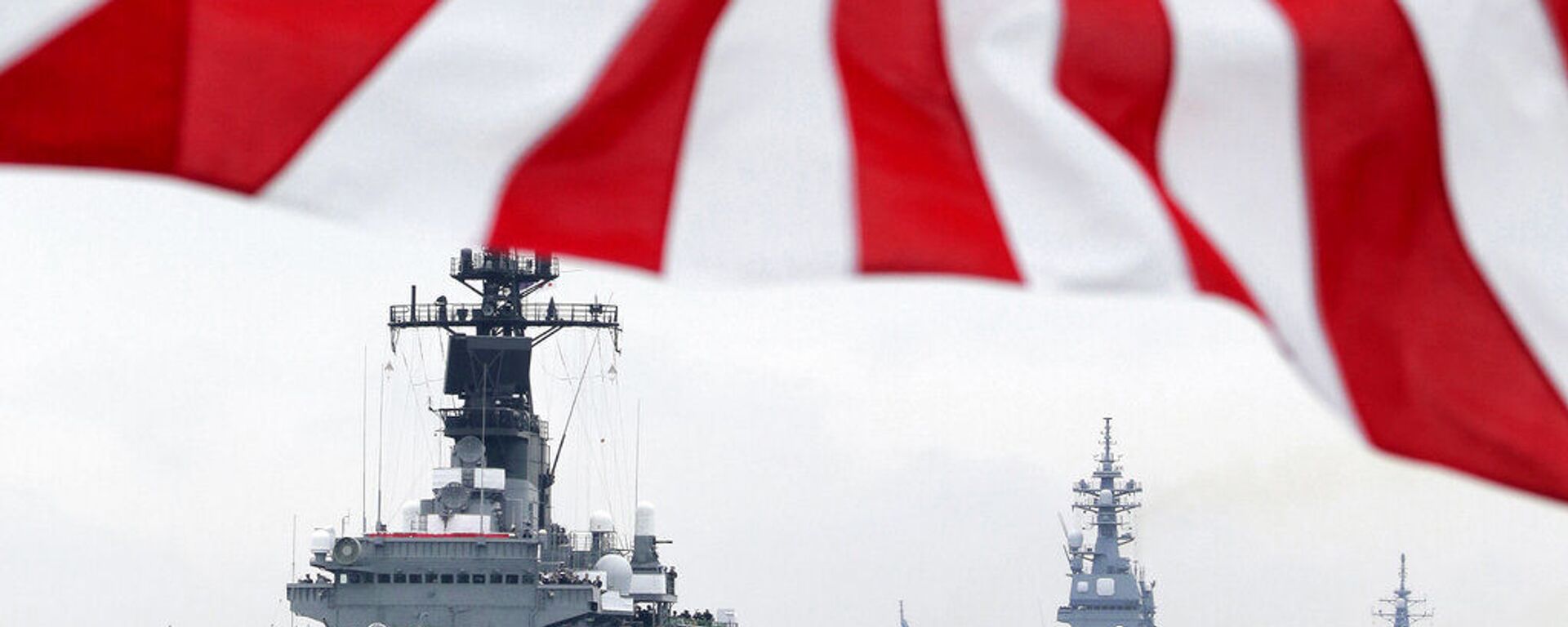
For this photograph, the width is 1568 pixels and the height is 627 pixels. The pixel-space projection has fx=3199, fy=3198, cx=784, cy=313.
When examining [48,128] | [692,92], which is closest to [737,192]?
[692,92]

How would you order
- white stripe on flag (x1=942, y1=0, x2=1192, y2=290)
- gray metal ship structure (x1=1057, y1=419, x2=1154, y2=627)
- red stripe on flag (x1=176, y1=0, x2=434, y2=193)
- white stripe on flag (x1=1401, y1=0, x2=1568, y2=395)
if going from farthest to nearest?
gray metal ship structure (x1=1057, y1=419, x2=1154, y2=627) → white stripe on flag (x1=1401, y1=0, x2=1568, y2=395) → white stripe on flag (x1=942, y1=0, x2=1192, y2=290) → red stripe on flag (x1=176, y1=0, x2=434, y2=193)

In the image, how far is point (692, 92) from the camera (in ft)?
26.9

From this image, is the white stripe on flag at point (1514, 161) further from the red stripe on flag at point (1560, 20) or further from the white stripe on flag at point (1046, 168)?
the white stripe on flag at point (1046, 168)

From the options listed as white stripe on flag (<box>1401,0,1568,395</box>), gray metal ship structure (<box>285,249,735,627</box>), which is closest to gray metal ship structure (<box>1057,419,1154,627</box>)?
gray metal ship structure (<box>285,249,735,627</box>)

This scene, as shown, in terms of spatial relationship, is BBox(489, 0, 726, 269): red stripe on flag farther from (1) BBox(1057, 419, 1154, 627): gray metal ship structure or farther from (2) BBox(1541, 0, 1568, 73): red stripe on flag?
(1) BBox(1057, 419, 1154, 627): gray metal ship structure

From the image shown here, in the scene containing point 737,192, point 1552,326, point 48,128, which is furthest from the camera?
point 1552,326

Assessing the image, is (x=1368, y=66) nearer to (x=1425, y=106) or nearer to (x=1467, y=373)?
(x=1425, y=106)

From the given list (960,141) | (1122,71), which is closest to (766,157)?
(960,141)

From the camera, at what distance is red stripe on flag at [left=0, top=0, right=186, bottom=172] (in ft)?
24.8

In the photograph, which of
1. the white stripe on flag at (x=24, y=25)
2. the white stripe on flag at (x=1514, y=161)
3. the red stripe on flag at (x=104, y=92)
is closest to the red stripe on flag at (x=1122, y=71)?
the white stripe on flag at (x=1514, y=161)

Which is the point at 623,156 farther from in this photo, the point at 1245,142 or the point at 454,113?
the point at 1245,142

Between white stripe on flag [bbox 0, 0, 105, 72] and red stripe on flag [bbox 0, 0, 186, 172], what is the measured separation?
0.9 inches

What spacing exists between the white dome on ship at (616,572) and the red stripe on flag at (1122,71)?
53.6 meters

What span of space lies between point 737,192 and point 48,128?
1.71 metres
